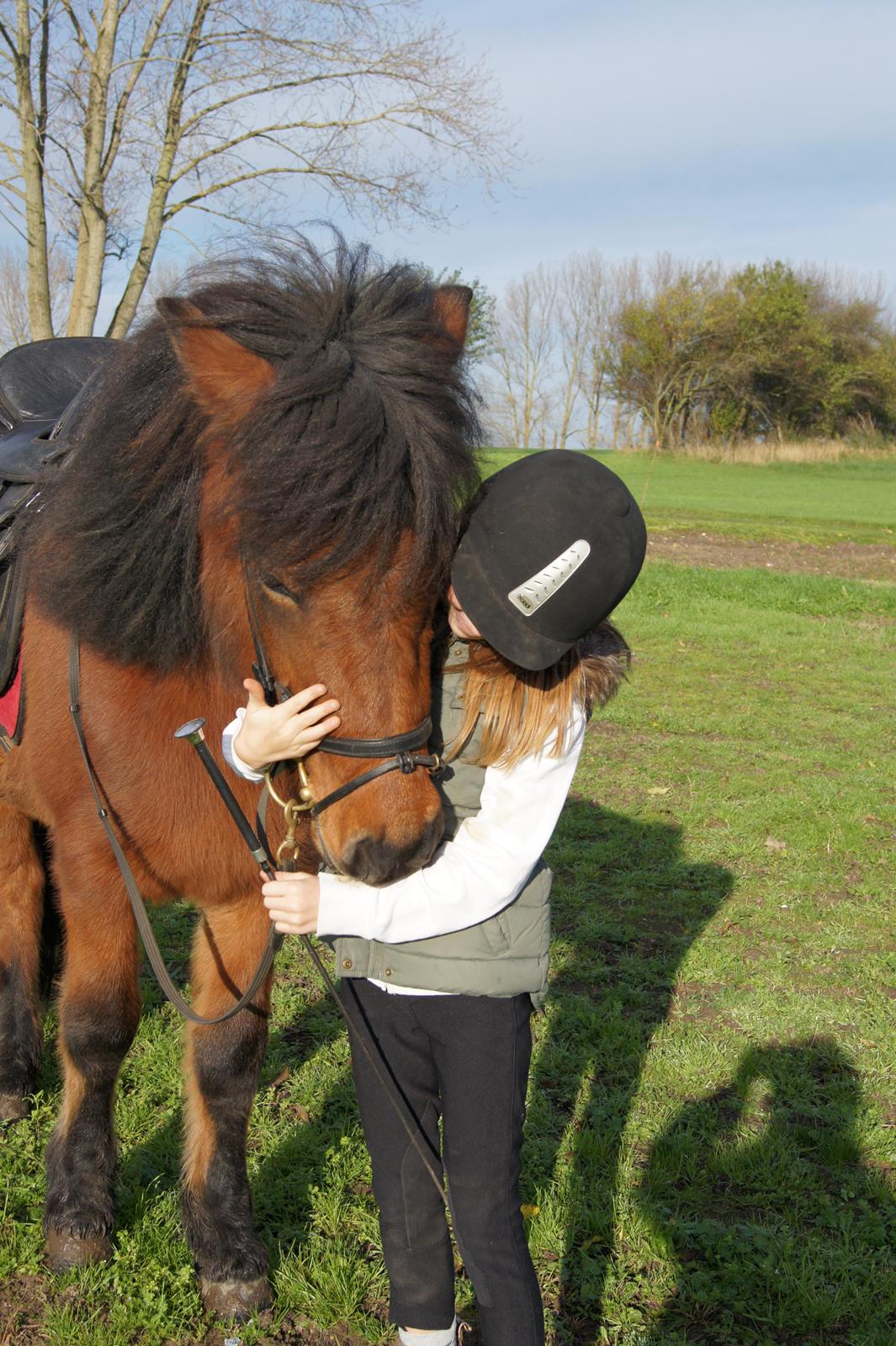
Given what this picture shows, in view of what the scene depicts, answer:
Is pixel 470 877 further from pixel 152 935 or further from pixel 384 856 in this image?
pixel 152 935

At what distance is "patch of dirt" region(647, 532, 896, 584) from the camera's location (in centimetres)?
1542

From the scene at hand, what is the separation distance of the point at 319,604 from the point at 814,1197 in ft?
7.65

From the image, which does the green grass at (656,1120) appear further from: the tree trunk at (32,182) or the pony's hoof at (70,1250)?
the tree trunk at (32,182)

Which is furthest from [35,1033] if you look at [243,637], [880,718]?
[880,718]

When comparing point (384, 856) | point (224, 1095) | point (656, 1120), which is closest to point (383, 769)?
point (384, 856)

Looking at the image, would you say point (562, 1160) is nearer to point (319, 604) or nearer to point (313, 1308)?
point (313, 1308)

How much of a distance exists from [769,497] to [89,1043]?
91.2 ft

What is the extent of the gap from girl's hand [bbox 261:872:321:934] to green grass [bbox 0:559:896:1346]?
119 centimetres

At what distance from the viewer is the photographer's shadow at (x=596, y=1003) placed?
2699 mm

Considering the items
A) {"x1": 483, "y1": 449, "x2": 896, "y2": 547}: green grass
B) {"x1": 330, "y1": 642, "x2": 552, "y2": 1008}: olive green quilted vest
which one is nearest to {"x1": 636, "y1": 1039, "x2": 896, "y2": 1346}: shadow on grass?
{"x1": 330, "y1": 642, "x2": 552, "y2": 1008}: olive green quilted vest

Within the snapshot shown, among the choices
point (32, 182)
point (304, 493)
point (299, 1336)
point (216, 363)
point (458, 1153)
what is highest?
point (32, 182)

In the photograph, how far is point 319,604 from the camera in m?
1.72

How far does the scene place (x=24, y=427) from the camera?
3027 millimetres

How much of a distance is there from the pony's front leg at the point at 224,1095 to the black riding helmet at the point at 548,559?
1.13m
